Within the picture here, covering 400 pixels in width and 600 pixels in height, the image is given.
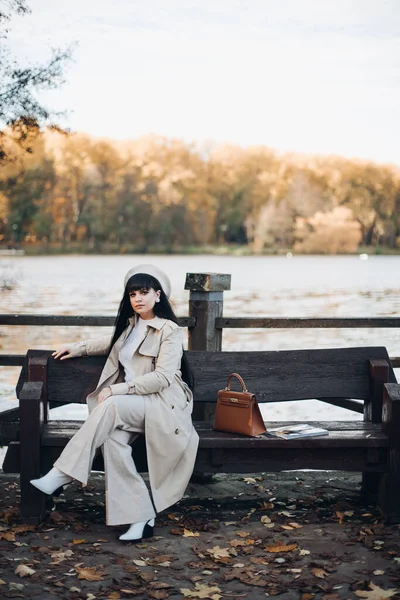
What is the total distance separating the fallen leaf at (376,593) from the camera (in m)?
3.55

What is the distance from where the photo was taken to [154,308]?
4.62 meters

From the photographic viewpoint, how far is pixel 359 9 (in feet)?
67.0

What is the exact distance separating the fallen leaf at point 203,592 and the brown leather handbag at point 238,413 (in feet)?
3.04

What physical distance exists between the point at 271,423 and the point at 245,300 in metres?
33.5

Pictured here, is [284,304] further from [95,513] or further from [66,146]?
[95,513]

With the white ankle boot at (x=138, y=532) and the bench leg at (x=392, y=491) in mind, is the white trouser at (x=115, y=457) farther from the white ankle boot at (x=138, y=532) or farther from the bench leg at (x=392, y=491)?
the bench leg at (x=392, y=491)

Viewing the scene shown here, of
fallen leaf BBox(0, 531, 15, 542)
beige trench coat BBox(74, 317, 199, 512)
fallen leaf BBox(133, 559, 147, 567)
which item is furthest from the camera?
beige trench coat BBox(74, 317, 199, 512)

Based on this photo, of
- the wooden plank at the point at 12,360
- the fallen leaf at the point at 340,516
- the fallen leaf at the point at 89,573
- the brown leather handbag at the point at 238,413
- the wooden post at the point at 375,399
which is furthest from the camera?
the wooden plank at the point at 12,360

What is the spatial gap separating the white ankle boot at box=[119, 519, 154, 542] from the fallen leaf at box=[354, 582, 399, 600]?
3.65ft

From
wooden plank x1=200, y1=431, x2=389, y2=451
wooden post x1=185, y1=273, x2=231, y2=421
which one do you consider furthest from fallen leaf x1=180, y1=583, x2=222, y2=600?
wooden post x1=185, y1=273, x2=231, y2=421

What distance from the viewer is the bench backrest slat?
4844mm

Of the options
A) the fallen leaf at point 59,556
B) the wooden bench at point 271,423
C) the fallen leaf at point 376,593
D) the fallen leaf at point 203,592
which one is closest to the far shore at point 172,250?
the wooden bench at point 271,423

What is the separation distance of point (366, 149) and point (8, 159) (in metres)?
60.7

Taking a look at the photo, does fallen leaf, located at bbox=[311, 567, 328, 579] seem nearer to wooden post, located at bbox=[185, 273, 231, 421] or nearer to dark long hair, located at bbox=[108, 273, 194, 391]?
dark long hair, located at bbox=[108, 273, 194, 391]
